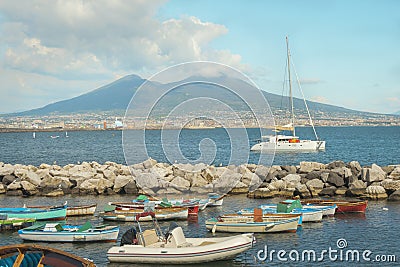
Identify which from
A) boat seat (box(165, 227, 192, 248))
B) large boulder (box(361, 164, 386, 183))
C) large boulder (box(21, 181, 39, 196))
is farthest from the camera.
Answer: large boulder (box(21, 181, 39, 196))

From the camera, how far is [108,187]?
4191 cm

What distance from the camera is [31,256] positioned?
1512 cm

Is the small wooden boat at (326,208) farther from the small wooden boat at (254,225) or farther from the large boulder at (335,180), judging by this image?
the large boulder at (335,180)

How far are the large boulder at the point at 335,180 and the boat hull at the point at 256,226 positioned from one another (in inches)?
525

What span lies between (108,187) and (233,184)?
425 inches

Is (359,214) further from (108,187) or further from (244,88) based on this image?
(108,187)

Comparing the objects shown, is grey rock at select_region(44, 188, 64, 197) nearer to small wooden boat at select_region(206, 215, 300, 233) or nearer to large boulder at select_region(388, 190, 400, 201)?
small wooden boat at select_region(206, 215, 300, 233)

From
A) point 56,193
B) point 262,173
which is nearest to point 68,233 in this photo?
point 56,193

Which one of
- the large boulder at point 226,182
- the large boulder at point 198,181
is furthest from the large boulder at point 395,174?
the large boulder at point 198,181

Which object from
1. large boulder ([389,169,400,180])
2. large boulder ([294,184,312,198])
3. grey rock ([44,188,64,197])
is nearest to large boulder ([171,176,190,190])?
large boulder ([294,184,312,198])

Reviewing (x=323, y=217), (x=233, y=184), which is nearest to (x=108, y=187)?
(x=233, y=184)

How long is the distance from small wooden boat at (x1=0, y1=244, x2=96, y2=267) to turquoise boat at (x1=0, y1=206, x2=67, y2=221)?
16.1 m

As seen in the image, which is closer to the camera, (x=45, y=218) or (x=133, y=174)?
(x=45, y=218)

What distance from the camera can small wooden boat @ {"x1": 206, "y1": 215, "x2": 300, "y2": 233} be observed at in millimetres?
27047
